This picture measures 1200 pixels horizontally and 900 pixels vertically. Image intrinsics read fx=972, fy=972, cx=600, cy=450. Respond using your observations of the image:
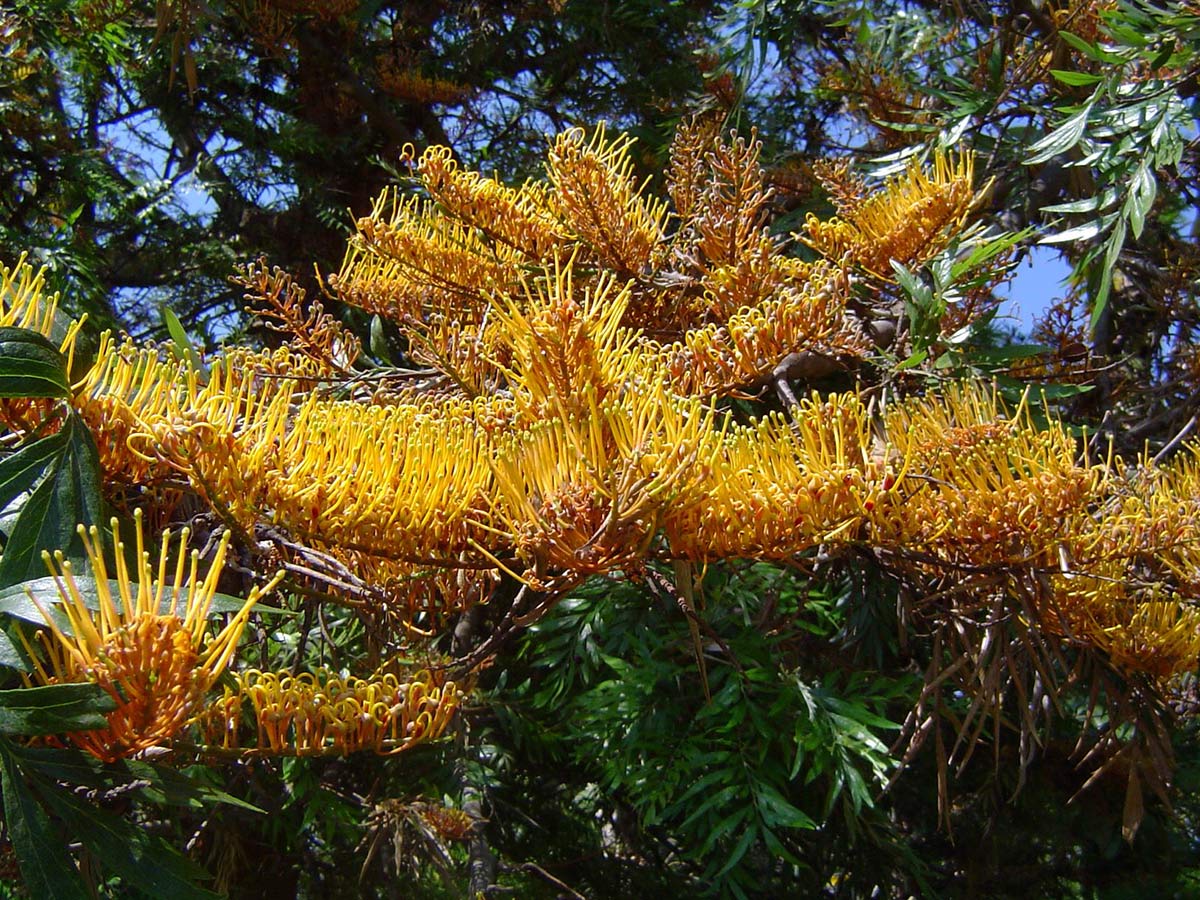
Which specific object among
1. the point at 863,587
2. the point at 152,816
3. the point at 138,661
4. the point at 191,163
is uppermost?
the point at 191,163

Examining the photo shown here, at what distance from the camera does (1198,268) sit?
165cm

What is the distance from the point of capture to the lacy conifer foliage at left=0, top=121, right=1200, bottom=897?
0.47 meters

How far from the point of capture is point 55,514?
464 millimetres

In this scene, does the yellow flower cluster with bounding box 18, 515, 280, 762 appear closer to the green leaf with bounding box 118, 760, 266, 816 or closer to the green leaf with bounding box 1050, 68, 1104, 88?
the green leaf with bounding box 118, 760, 266, 816

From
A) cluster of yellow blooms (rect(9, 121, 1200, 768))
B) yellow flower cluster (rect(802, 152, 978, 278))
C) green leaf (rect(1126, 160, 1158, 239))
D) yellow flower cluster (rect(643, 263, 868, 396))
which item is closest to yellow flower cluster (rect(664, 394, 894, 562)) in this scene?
cluster of yellow blooms (rect(9, 121, 1200, 768))

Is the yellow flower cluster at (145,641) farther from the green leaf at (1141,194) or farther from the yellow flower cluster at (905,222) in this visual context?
the green leaf at (1141,194)

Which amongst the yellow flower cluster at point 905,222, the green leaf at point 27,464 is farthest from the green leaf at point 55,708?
the yellow flower cluster at point 905,222

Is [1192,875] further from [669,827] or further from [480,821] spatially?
[480,821]

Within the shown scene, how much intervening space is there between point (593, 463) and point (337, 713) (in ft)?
0.87

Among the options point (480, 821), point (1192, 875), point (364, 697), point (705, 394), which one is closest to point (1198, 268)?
point (1192, 875)

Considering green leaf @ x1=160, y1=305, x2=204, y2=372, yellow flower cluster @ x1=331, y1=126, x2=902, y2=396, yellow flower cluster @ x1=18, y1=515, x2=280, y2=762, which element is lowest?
yellow flower cluster @ x1=18, y1=515, x2=280, y2=762

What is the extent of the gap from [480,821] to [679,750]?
1.05 feet

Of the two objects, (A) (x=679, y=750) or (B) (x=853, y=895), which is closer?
(A) (x=679, y=750)

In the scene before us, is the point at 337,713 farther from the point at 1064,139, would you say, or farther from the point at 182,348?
the point at 1064,139
